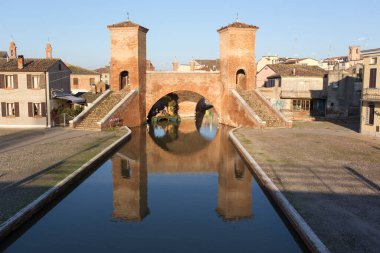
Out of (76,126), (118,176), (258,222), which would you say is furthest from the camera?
(76,126)

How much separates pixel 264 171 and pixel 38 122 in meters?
20.8

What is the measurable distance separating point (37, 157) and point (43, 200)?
661cm

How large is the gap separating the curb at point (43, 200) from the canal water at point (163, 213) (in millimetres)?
338

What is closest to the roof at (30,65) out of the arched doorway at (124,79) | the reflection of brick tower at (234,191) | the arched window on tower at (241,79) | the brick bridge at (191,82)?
the brick bridge at (191,82)

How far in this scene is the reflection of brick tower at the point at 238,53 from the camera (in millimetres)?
36562

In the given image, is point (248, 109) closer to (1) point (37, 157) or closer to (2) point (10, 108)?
(1) point (37, 157)

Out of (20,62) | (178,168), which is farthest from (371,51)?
(20,62)

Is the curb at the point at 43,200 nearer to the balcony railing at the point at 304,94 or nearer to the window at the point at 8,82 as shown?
the window at the point at 8,82

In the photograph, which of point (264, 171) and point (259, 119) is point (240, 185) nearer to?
point (264, 171)

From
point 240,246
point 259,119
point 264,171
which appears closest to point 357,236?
point 240,246

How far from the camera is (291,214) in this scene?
11.3 m

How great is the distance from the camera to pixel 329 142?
24000 millimetres

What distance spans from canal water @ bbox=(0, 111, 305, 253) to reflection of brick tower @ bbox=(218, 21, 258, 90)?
16.3 metres

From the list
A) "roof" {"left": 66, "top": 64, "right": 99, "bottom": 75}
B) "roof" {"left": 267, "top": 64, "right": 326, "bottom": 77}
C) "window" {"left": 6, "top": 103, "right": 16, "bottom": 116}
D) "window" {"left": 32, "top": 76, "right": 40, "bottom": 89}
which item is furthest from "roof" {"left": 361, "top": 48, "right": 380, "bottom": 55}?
"roof" {"left": 66, "top": 64, "right": 99, "bottom": 75}
